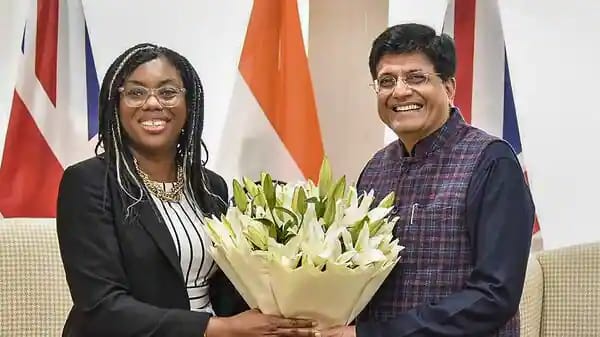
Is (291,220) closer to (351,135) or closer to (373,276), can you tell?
(373,276)

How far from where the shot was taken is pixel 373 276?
140 centimetres

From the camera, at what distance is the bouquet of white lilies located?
1.33 meters

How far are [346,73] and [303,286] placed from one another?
4.78ft

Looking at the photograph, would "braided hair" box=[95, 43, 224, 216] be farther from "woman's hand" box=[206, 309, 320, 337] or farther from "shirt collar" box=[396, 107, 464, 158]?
"shirt collar" box=[396, 107, 464, 158]

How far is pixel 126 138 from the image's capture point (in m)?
1.73

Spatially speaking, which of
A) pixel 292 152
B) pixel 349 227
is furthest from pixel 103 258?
pixel 292 152

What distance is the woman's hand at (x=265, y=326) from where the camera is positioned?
1.45 m

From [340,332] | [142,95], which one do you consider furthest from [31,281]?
[340,332]

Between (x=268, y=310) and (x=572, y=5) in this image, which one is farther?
(x=572, y=5)

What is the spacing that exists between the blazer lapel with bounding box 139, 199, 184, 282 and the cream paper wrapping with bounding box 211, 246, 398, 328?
197mm

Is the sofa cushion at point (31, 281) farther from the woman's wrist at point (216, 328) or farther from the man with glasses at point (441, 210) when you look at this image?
the man with glasses at point (441, 210)

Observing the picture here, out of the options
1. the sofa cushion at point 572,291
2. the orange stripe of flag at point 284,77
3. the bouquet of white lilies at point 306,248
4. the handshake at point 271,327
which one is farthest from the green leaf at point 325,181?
the sofa cushion at point 572,291

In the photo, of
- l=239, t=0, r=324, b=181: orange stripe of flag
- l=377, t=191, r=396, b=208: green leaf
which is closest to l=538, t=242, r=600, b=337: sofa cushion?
l=239, t=0, r=324, b=181: orange stripe of flag

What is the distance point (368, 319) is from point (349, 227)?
0.32 meters
